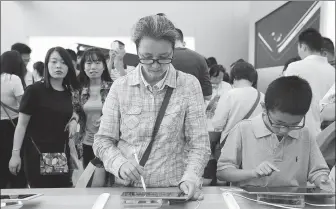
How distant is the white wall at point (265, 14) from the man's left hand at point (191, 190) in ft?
8.54

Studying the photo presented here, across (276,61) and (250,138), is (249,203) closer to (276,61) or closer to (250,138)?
(250,138)

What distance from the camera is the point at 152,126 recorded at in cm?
137

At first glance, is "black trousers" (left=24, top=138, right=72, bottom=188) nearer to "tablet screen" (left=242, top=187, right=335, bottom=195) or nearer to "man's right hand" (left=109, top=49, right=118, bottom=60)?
"man's right hand" (left=109, top=49, right=118, bottom=60)

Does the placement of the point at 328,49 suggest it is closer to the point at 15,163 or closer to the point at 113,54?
the point at 113,54

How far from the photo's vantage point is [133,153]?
53.9 inches

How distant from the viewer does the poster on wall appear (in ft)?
16.8

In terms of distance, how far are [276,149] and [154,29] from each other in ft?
2.22

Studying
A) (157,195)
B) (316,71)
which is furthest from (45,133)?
(316,71)

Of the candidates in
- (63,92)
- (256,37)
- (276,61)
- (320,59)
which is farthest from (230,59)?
(63,92)

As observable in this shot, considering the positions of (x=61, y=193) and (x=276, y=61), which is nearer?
(x=61, y=193)

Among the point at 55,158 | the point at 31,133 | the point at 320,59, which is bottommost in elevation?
the point at 55,158

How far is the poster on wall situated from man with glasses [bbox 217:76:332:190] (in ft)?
11.8

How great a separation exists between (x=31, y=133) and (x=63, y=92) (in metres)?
0.29

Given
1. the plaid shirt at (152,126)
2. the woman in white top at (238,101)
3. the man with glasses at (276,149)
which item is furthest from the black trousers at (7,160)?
the man with glasses at (276,149)
